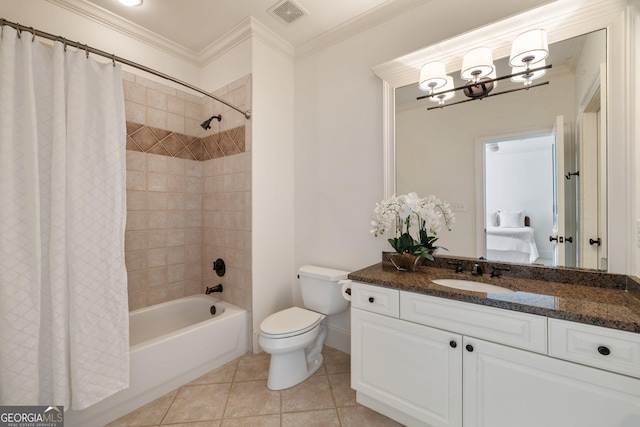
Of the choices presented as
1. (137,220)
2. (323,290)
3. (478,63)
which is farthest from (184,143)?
(478,63)

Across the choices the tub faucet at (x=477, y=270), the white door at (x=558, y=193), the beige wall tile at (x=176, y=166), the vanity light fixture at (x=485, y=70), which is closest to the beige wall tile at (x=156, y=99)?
the beige wall tile at (x=176, y=166)

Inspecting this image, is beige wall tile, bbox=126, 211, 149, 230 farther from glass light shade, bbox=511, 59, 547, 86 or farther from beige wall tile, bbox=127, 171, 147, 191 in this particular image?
glass light shade, bbox=511, 59, 547, 86

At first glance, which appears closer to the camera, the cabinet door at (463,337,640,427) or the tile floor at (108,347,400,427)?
the cabinet door at (463,337,640,427)

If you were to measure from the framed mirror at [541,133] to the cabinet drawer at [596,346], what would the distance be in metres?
0.55

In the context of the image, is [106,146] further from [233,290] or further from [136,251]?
[233,290]

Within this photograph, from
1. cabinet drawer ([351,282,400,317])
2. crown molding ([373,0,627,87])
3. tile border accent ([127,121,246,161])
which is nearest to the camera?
crown molding ([373,0,627,87])

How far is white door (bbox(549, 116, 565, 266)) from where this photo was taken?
1428 mm

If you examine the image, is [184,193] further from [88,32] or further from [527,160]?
[527,160]

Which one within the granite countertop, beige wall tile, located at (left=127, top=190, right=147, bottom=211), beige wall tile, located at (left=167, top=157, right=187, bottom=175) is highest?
beige wall tile, located at (left=167, top=157, right=187, bottom=175)

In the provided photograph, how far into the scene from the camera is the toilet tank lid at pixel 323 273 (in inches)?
79.8

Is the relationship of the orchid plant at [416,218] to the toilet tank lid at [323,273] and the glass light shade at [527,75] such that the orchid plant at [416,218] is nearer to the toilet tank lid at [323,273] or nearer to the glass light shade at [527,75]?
the toilet tank lid at [323,273]

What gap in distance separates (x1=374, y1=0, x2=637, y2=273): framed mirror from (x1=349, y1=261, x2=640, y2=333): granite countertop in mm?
161

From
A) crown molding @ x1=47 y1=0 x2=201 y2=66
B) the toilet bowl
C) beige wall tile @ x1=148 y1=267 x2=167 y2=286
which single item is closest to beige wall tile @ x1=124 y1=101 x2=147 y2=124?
crown molding @ x1=47 y1=0 x2=201 y2=66

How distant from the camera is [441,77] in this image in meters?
1.69
